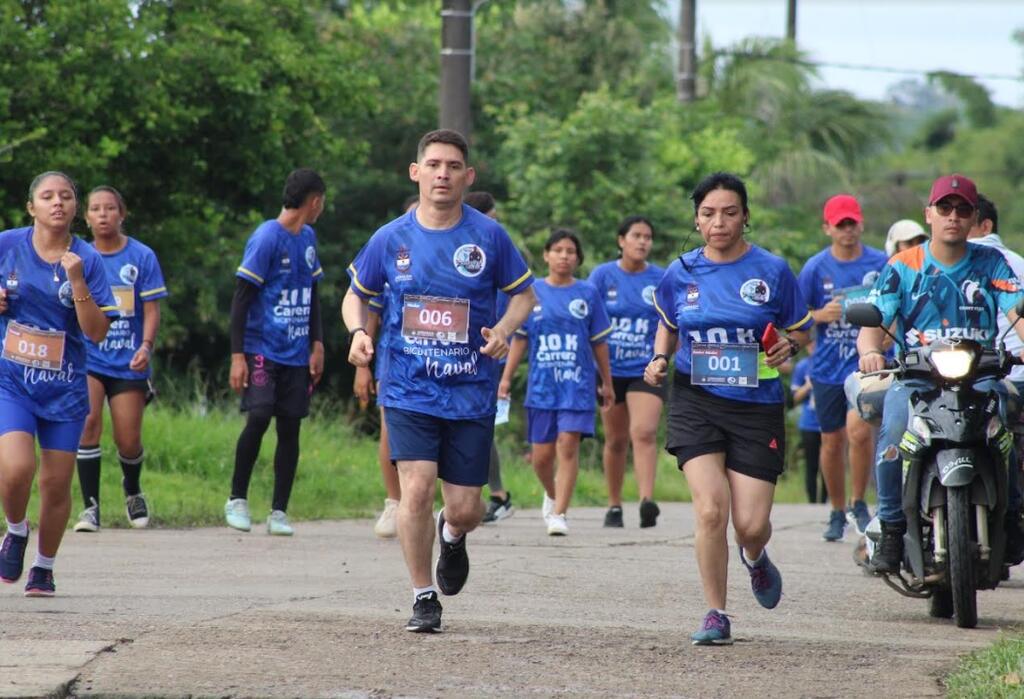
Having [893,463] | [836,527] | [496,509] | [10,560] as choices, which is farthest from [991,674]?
[496,509]

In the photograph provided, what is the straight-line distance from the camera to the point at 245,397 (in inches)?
470

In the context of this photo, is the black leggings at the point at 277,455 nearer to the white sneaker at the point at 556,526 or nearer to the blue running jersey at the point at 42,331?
the white sneaker at the point at 556,526

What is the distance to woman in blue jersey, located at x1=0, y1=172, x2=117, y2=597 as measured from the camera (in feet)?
27.5

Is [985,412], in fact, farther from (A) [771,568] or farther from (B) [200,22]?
(B) [200,22]

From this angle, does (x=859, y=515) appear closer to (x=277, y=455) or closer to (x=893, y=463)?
(x=277, y=455)

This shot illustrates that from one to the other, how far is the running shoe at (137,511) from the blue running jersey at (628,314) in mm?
3515

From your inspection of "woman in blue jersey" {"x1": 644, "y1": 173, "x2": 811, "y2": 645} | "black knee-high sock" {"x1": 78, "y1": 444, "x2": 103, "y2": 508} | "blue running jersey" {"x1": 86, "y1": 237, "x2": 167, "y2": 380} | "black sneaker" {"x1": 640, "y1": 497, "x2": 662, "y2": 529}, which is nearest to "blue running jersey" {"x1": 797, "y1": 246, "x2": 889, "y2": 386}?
"black sneaker" {"x1": 640, "y1": 497, "x2": 662, "y2": 529}

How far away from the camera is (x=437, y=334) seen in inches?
298

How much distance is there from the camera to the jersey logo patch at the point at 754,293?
307 inches

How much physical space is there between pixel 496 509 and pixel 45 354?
6.08 m

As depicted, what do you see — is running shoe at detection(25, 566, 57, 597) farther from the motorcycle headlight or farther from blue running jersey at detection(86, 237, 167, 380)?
the motorcycle headlight

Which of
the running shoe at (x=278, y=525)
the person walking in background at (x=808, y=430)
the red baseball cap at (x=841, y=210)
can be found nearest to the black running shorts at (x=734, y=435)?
the running shoe at (x=278, y=525)

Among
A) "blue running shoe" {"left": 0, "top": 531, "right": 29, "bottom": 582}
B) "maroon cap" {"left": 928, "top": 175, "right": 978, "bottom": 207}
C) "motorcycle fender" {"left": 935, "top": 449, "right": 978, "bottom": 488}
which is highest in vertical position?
"maroon cap" {"left": 928, "top": 175, "right": 978, "bottom": 207}

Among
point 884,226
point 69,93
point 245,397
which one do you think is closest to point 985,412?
point 245,397
